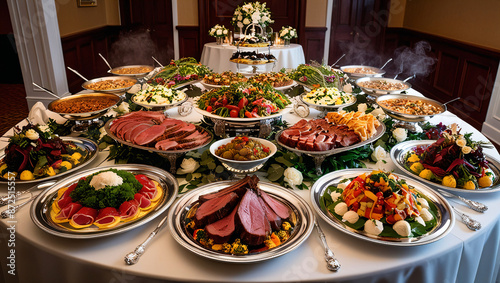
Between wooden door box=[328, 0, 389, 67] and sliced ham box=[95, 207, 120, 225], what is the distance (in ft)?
23.6

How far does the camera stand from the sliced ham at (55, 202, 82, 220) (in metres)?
1.33

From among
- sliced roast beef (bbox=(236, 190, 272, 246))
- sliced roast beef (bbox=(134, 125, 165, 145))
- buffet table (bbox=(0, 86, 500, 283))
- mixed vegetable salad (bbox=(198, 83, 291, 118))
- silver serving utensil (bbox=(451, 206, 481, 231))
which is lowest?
buffet table (bbox=(0, 86, 500, 283))

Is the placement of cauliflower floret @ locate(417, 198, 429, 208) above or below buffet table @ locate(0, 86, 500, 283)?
above

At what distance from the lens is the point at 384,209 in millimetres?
1316

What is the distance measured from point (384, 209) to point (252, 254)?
20.3 inches

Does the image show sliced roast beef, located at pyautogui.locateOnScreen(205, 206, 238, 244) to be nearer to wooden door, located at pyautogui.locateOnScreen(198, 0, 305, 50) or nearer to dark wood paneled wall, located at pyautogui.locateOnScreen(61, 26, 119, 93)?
dark wood paneled wall, located at pyautogui.locateOnScreen(61, 26, 119, 93)

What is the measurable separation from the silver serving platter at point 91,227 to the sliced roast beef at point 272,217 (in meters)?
0.38

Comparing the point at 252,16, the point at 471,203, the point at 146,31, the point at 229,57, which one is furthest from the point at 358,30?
the point at 471,203

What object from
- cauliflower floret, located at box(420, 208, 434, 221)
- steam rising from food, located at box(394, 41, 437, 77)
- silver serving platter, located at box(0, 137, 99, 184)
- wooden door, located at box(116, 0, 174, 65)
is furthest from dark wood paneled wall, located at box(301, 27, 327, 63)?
cauliflower floret, located at box(420, 208, 434, 221)

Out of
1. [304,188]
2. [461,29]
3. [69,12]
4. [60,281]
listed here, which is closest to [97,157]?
[60,281]

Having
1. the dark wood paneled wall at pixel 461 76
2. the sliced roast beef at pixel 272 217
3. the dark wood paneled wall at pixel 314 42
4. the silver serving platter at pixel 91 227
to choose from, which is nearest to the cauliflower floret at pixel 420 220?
the sliced roast beef at pixel 272 217

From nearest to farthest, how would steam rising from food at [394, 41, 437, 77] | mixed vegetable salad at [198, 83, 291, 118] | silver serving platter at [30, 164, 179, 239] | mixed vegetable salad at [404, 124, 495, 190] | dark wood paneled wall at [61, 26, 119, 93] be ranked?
silver serving platter at [30, 164, 179, 239]
mixed vegetable salad at [404, 124, 495, 190]
mixed vegetable salad at [198, 83, 291, 118]
dark wood paneled wall at [61, 26, 119, 93]
steam rising from food at [394, 41, 437, 77]

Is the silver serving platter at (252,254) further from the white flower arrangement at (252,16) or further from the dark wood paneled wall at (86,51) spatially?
the dark wood paneled wall at (86,51)

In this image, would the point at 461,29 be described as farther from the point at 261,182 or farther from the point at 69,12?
the point at 69,12
